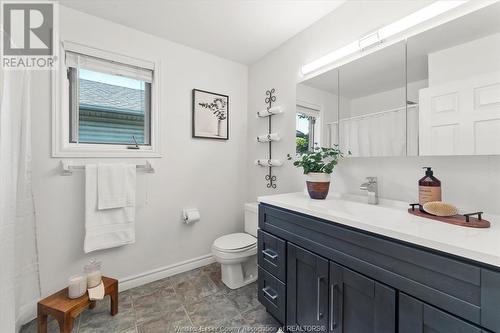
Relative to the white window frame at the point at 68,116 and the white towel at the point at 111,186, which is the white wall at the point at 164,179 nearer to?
the white window frame at the point at 68,116

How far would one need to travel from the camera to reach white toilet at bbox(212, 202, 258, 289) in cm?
182

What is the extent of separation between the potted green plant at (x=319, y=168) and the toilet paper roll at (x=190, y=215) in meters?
1.18

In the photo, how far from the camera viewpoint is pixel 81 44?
1.69m

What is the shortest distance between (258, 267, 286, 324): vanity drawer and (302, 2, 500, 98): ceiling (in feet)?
Result: 4.53

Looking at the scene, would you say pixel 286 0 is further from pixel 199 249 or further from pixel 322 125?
pixel 199 249

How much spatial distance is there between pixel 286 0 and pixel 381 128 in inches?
45.0

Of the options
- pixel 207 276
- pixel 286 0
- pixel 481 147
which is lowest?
pixel 207 276

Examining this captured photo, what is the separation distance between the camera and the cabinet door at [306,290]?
1091 mm

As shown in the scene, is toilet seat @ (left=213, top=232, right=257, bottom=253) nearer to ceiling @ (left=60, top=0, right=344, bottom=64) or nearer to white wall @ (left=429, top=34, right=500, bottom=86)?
white wall @ (left=429, top=34, right=500, bottom=86)

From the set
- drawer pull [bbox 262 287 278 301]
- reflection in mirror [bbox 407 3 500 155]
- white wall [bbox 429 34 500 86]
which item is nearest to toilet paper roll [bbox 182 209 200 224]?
drawer pull [bbox 262 287 278 301]

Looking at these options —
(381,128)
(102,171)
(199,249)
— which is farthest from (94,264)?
(381,128)

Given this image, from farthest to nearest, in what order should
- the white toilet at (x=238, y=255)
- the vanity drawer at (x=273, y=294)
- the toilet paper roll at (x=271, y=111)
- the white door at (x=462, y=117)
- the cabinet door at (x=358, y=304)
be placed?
the toilet paper roll at (x=271, y=111), the white toilet at (x=238, y=255), the vanity drawer at (x=273, y=294), the white door at (x=462, y=117), the cabinet door at (x=358, y=304)

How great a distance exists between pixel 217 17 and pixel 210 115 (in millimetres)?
895

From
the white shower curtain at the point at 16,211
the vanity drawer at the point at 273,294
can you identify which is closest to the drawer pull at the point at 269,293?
the vanity drawer at the point at 273,294
